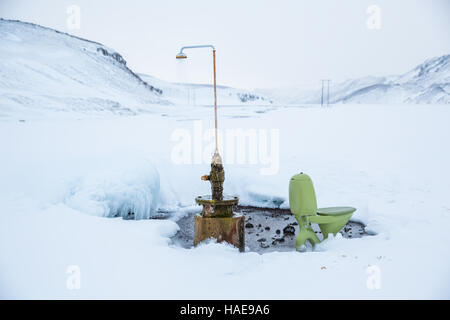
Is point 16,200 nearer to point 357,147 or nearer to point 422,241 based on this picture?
point 422,241

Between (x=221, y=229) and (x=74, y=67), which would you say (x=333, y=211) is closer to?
(x=221, y=229)

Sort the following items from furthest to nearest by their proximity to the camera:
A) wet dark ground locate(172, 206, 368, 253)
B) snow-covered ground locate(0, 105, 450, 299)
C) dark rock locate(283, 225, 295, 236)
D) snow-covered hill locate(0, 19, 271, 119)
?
snow-covered hill locate(0, 19, 271, 119) < dark rock locate(283, 225, 295, 236) < wet dark ground locate(172, 206, 368, 253) < snow-covered ground locate(0, 105, 450, 299)

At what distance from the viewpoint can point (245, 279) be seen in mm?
3598

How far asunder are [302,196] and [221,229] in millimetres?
1041

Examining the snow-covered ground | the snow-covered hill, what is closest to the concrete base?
the snow-covered ground

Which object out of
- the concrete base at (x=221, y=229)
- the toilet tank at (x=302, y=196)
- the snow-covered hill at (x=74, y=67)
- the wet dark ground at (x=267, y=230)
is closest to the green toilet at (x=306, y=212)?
the toilet tank at (x=302, y=196)

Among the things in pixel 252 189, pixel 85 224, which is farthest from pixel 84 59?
pixel 85 224

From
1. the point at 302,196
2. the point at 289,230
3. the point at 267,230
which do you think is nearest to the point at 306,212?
the point at 302,196

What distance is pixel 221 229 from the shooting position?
4.73 metres

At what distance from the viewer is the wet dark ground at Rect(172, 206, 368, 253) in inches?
216

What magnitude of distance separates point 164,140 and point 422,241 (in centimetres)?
564

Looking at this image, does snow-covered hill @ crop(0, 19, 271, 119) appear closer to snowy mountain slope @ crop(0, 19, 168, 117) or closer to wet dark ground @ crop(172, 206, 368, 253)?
snowy mountain slope @ crop(0, 19, 168, 117)

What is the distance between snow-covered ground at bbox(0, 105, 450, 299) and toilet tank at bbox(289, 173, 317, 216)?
511 millimetres

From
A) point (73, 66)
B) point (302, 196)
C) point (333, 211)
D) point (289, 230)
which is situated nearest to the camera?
point (302, 196)
